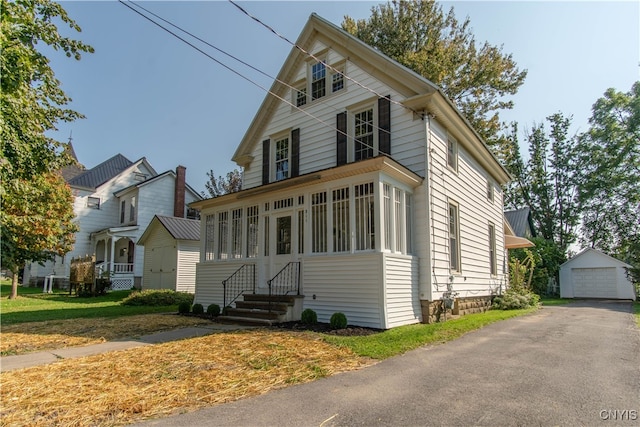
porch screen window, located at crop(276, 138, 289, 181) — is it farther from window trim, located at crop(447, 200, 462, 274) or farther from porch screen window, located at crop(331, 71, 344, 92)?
window trim, located at crop(447, 200, 462, 274)

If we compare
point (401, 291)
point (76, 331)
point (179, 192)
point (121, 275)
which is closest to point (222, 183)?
point (179, 192)

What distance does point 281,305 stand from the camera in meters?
9.60

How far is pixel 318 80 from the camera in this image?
12922 mm

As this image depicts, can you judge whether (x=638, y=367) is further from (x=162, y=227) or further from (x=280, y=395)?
(x=162, y=227)

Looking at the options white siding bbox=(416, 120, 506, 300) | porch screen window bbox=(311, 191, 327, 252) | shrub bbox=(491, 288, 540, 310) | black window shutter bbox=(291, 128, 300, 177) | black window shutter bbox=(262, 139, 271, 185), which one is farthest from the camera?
shrub bbox=(491, 288, 540, 310)

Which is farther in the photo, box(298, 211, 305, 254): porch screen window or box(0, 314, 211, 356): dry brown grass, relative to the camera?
box(298, 211, 305, 254): porch screen window

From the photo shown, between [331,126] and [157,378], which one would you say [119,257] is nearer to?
[331,126]

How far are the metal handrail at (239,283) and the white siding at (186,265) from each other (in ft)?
27.5

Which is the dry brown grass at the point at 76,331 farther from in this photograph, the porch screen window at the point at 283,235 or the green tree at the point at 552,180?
the green tree at the point at 552,180

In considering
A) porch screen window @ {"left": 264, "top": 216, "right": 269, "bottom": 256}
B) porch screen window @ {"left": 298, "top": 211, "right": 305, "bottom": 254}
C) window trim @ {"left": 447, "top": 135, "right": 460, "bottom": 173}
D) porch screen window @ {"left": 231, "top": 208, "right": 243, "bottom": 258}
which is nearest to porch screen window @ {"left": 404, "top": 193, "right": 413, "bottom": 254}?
window trim @ {"left": 447, "top": 135, "right": 460, "bottom": 173}

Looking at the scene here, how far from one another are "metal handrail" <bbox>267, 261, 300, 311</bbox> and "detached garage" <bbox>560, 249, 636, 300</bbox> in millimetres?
21393

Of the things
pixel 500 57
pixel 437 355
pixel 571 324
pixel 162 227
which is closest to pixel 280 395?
pixel 437 355

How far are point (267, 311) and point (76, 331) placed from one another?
172 inches

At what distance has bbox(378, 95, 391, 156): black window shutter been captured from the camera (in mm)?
10797
